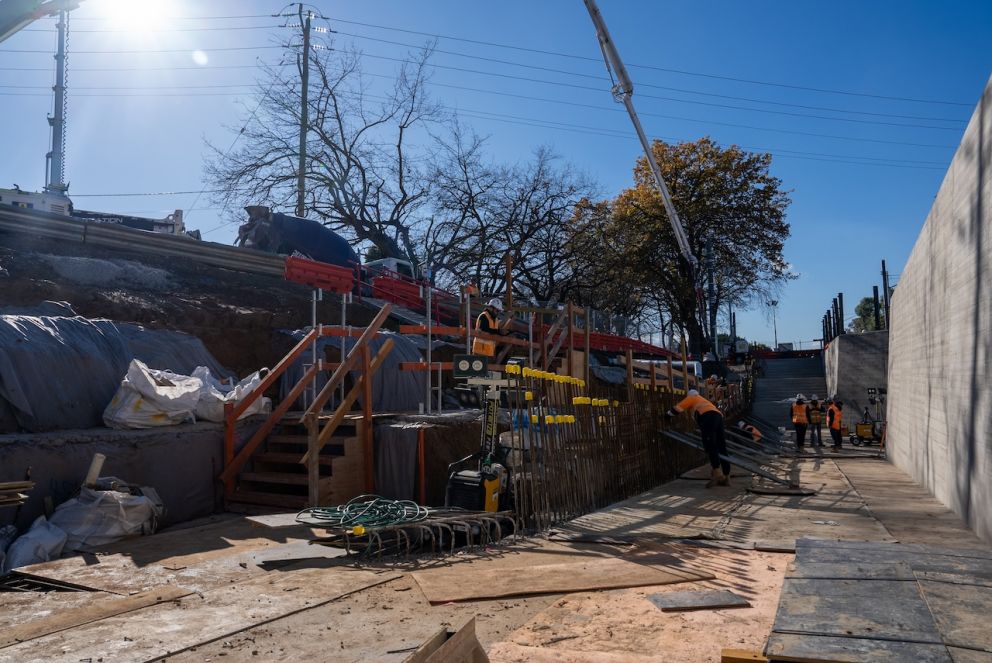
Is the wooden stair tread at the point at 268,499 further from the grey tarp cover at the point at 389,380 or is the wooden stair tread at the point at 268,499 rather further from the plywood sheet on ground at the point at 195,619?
the grey tarp cover at the point at 389,380

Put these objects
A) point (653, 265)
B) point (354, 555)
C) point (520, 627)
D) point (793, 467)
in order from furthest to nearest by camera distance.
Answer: point (653, 265)
point (793, 467)
point (354, 555)
point (520, 627)

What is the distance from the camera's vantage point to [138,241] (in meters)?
18.5

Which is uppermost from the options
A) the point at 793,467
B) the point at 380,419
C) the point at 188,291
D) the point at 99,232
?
the point at 99,232

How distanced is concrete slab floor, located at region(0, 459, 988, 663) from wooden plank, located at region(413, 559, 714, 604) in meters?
0.09

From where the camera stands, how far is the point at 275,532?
26.8 feet

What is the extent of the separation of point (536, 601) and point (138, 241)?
644 inches

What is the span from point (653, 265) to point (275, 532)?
29.3m

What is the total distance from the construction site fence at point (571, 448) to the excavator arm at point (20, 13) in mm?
7722

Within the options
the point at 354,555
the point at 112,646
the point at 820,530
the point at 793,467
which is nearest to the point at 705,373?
the point at 793,467

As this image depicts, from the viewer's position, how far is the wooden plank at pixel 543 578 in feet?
18.0

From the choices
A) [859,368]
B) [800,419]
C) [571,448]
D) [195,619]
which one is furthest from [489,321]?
[859,368]

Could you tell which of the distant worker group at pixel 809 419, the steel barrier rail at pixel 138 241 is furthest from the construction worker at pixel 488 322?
the distant worker group at pixel 809 419

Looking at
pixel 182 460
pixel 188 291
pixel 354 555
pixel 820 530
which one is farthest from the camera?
pixel 188 291

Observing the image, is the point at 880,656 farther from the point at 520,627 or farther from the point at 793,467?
the point at 793,467
